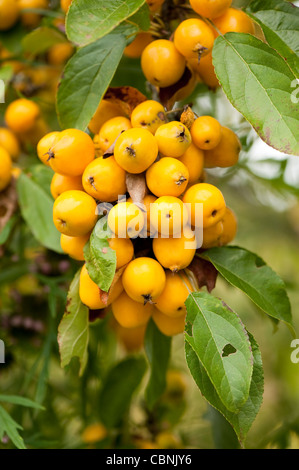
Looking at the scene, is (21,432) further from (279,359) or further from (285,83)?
(279,359)

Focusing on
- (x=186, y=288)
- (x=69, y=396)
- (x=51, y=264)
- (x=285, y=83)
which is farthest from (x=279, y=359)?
(x=285, y=83)

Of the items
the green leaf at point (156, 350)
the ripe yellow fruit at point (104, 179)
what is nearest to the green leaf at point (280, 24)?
the ripe yellow fruit at point (104, 179)

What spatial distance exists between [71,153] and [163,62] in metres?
0.18

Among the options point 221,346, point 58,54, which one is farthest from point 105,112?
point 58,54

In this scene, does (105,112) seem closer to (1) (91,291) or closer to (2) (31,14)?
(1) (91,291)

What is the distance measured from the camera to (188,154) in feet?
2.07

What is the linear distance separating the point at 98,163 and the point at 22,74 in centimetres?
65

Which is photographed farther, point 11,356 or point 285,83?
point 11,356

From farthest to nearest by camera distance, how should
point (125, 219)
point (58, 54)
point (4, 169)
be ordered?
point (58, 54) → point (4, 169) → point (125, 219)

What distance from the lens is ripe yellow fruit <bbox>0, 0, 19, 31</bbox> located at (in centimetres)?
97

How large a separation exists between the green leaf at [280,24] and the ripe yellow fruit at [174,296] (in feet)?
1.01

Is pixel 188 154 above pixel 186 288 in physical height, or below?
above

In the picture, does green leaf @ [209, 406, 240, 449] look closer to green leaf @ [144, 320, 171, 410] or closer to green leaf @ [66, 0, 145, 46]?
green leaf @ [144, 320, 171, 410]

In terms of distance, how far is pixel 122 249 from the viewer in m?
0.59
